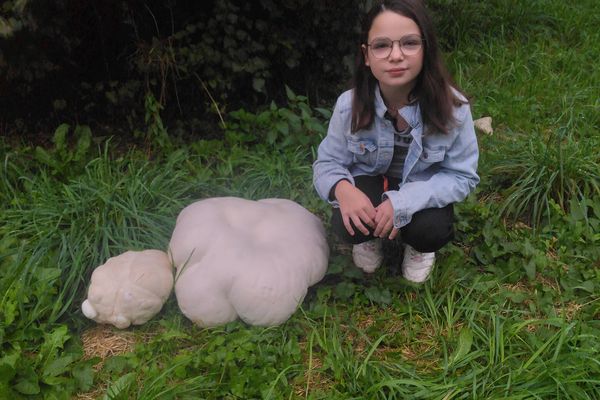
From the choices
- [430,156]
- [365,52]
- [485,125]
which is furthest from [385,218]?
[485,125]

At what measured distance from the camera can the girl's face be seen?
198 centimetres

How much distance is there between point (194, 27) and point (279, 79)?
0.60m

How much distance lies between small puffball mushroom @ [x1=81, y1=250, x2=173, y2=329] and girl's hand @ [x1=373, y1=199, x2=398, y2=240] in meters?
0.84

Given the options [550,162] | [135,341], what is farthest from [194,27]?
[550,162]

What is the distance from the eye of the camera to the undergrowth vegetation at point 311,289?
2049 mm

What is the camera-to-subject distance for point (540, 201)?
2.80 metres

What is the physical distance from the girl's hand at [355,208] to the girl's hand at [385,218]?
3 centimetres

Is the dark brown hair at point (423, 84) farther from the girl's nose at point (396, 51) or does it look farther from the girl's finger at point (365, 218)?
the girl's finger at point (365, 218)

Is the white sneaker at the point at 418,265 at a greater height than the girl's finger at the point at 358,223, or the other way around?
the girl's finger at the point at 358,223

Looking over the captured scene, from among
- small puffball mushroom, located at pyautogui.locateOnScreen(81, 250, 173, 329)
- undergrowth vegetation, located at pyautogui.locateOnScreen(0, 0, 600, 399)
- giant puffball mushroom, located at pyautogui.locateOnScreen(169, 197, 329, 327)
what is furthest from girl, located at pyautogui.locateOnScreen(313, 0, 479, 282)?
small puffball mushroom, located at pyautogui.locateOnScreen(81, 250, 173, 329)

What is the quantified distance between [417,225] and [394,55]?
2.09ft

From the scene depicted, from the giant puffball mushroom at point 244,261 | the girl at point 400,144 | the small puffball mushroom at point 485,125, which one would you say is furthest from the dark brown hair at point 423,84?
the small puffball mushroom at point 485,125

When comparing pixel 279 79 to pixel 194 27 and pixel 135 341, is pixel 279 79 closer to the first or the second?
pixel 194 27

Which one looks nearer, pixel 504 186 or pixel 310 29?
pixel 504 186
